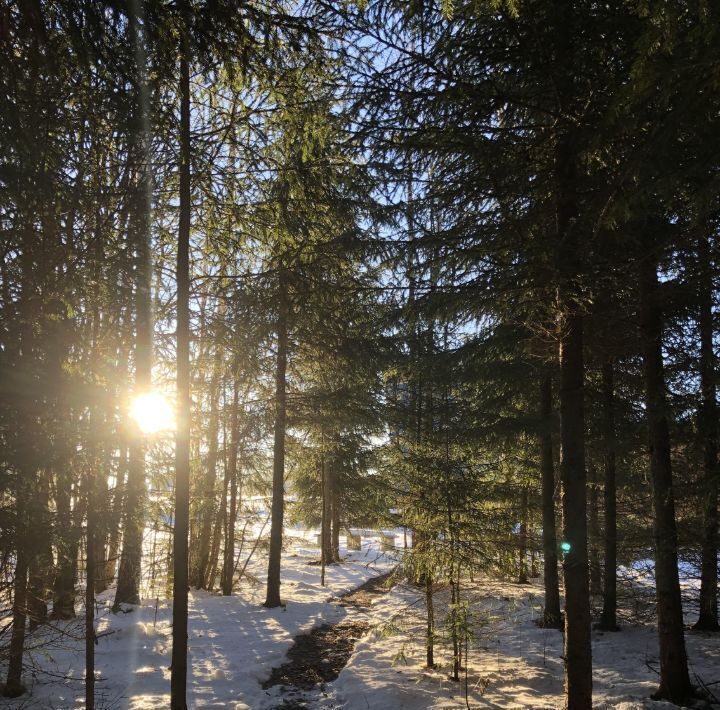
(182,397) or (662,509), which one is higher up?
(182,397)

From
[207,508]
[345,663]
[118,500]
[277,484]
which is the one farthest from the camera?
[277,484]

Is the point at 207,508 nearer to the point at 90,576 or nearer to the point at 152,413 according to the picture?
the point at 152,413

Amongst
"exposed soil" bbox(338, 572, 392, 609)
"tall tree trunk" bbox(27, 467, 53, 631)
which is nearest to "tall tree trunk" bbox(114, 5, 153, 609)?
"tall tree trunk" bbox(27, 467, 53, 631)

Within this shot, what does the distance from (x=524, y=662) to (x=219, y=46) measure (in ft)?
35.4

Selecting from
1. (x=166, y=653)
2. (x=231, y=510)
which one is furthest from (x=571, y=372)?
(x=231, y=510)

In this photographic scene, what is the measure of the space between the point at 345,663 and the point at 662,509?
6.58 metres

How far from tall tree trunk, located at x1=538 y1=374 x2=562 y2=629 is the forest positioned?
34 centimetres

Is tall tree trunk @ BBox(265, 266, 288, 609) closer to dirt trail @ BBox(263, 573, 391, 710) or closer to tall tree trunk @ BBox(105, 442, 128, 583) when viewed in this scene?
dirt trail @ BBox(263, 573, 391, 710)

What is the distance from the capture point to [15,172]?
4.55 metres

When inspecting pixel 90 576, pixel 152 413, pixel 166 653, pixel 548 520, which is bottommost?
pixel 166 653

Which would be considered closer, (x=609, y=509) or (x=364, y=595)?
(x=609, y=509)

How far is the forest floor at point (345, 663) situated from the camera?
7.44 metres

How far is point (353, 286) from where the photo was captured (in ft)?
24.0

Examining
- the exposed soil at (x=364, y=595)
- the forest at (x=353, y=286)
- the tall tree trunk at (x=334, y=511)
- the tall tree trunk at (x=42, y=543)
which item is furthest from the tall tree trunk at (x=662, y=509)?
the tall tree trunk at (x=334, y=511)
